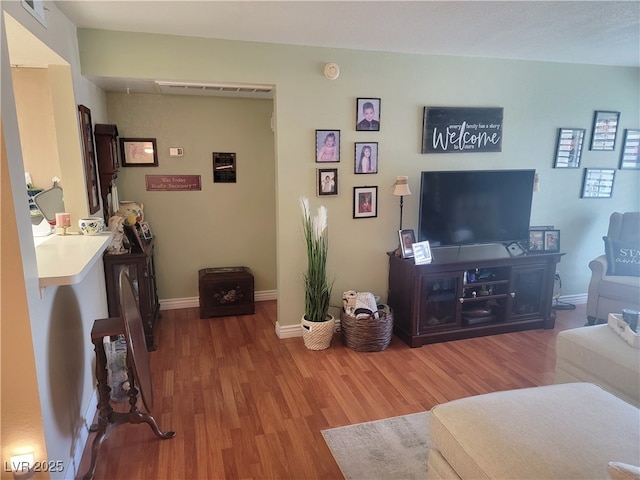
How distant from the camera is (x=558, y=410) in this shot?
1702mm

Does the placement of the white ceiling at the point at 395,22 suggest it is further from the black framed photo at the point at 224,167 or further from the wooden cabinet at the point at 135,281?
the wooden cabinet at the point at 135,281

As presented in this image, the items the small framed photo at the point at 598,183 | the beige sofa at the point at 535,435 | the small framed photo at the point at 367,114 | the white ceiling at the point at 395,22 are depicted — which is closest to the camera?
the beige sofa at the point at 535,435

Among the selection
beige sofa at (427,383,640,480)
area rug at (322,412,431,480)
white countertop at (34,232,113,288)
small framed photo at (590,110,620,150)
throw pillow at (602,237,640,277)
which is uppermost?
small framed photo at (590,110,620,150)

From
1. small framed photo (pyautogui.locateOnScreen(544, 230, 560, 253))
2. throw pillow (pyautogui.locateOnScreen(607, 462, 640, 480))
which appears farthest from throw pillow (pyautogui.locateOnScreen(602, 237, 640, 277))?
throw pillow (pyautogui.locateOnScreen(607, 462, 640, 480))

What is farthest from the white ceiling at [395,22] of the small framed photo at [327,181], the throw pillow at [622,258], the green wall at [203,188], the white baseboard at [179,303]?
the white baseboard at [179,303]

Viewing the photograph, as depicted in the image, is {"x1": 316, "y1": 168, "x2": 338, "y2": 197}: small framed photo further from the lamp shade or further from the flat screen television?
the flat screen television

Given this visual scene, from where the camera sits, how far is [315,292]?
3359 mm

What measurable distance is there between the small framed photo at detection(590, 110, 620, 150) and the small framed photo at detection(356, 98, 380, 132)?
2325mm

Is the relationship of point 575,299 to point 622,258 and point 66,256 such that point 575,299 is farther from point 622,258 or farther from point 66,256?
point 66,256

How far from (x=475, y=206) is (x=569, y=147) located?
Result: 1329mm

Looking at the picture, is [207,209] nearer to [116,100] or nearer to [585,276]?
[116,100]

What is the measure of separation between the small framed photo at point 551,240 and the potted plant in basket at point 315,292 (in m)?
2.11

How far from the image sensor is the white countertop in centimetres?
162

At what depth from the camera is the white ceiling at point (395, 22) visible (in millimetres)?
2367
